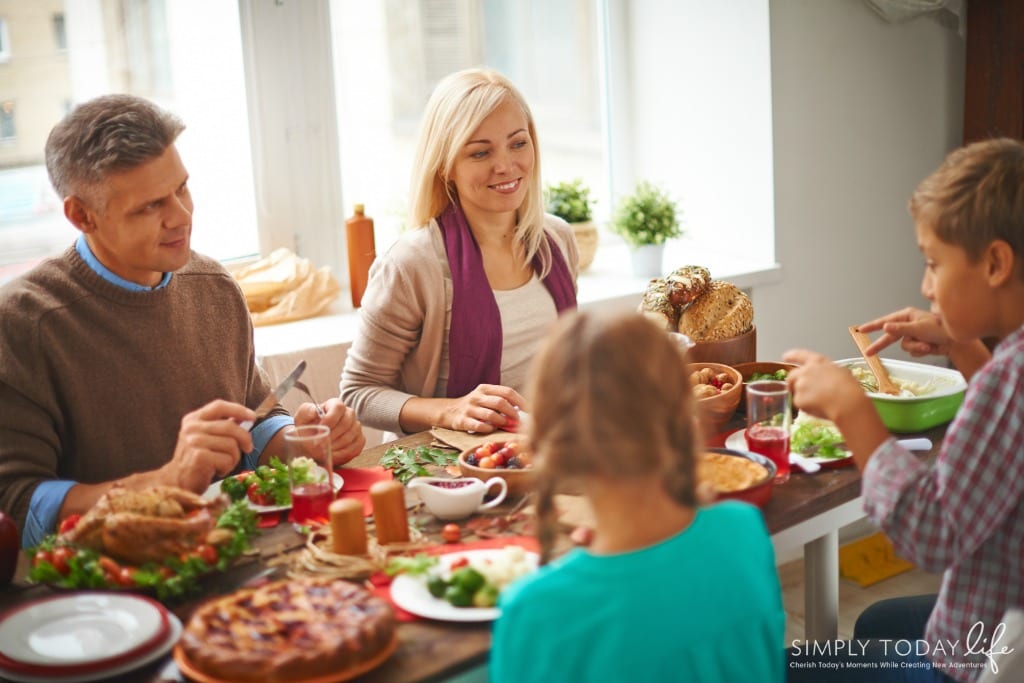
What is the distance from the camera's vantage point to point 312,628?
1.36 metres

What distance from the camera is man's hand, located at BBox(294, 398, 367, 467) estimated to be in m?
2.03

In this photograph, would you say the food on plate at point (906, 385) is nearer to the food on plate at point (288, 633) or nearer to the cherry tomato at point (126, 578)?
the food on plate at point (288, 633)

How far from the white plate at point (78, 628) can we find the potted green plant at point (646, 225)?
2384mm

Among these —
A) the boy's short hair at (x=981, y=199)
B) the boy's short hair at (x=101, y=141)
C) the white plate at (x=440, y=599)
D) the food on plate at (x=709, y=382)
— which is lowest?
the white plate at (x=440, y=599)

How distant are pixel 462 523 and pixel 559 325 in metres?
0.61

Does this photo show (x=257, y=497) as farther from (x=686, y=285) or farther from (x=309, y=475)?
(x=686, y=285)

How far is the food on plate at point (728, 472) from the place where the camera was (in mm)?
1728

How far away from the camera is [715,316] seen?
240 cm

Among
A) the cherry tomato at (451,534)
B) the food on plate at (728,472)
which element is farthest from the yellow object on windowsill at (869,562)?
the cherry tomato at (451,534)

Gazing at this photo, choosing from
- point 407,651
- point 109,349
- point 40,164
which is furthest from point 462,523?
point 40,164

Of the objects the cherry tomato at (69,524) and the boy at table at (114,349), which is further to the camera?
the boy at table at (114,349)

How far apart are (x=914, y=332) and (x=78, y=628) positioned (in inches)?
58.4

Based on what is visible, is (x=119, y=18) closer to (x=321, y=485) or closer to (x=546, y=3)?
(x=546, y=3)

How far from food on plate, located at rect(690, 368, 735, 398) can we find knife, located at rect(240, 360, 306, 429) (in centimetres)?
76
